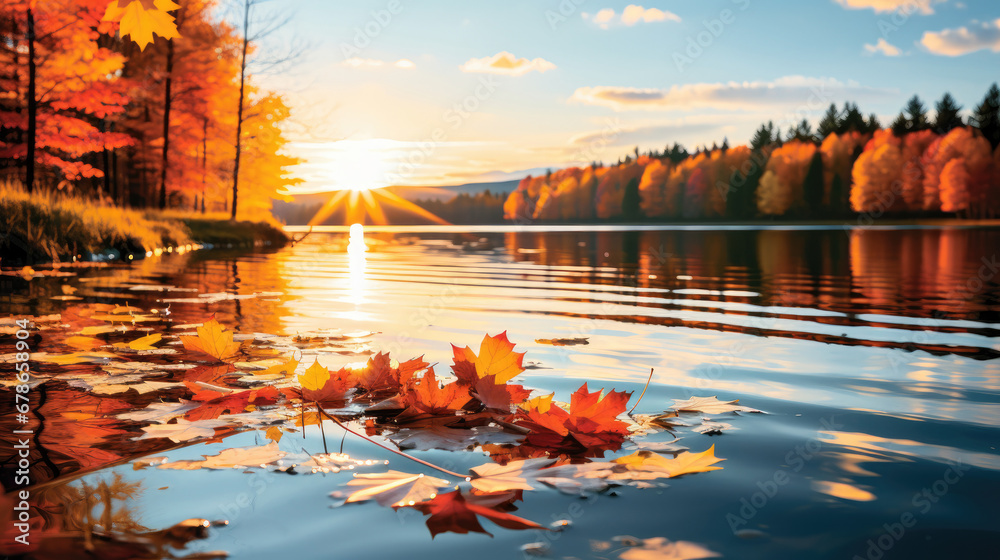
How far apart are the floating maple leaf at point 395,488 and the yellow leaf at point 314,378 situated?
885 millimetres

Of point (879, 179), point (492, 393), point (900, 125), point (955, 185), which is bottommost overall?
point (492, 393)

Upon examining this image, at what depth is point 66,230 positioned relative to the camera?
13.5m

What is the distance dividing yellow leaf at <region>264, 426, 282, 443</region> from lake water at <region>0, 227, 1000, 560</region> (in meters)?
0.04

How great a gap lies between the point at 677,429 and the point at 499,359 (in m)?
0.87

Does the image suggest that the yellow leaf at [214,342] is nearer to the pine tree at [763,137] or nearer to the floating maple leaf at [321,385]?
the floating maple leaf at [321,385]

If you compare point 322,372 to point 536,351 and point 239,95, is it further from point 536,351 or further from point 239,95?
point 239,95

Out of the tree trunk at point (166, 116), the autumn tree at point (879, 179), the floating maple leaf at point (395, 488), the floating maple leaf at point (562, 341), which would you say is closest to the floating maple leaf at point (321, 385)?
the floating maple leaf at point (395, 488)

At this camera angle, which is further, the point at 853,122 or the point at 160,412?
the point at 853,122

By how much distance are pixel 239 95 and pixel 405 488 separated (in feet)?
99.8

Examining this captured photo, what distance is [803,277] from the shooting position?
13.2 metres

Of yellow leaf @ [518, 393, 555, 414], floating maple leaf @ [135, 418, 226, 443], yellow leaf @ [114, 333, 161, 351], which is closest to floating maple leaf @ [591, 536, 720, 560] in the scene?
yellow leaf @ [518, 393, 555, 414]

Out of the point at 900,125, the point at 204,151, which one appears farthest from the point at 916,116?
the point at 204,151

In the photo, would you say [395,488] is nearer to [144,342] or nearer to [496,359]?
[496,359]

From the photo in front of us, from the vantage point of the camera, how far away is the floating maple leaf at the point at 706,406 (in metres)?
3.20
